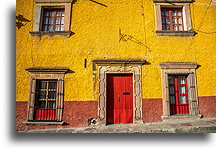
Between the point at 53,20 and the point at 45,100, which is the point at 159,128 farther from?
the point at 53,20

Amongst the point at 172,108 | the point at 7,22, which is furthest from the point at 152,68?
the point at 7,22

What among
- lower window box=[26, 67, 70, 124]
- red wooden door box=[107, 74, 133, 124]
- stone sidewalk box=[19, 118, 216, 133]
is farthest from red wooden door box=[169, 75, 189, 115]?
lower window box=[26, 67, 70, 124]

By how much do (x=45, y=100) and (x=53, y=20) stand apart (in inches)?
92.5

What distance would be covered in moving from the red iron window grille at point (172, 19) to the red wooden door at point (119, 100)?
1981 millimetres

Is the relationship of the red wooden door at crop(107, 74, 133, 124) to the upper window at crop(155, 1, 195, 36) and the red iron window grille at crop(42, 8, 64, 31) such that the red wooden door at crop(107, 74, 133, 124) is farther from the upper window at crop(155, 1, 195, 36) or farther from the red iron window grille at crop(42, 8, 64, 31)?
the red iron window grille at crop(42, 8, 64, 31)

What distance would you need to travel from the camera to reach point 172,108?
3982 mm

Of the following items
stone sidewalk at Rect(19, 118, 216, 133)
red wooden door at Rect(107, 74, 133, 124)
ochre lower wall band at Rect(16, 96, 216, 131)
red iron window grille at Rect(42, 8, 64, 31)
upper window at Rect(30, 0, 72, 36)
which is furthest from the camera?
red iron window grille at Rect(42, 8, 64, 31)

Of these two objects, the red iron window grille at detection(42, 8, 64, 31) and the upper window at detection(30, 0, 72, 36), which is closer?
the upper window at detection(30, 0, 72, 36)

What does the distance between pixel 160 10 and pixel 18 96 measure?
463 centimetres

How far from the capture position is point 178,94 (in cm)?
405

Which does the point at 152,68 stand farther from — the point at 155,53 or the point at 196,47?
the point at 196,47

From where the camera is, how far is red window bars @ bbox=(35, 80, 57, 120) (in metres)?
3.84

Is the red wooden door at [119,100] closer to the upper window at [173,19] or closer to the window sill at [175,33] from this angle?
the window sill at [175,33]

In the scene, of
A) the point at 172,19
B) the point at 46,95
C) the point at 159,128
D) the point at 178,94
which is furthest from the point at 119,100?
the point at 172,19
